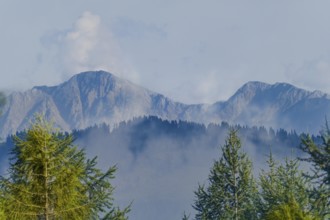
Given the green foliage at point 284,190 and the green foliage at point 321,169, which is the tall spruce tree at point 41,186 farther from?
the green foliage at point 284,190

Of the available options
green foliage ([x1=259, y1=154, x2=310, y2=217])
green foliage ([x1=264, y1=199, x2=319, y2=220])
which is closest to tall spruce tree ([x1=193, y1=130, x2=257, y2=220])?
green foliage ([x1=259, y1=154, x2=310, y2=217])

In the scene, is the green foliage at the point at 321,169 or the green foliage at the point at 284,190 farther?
the green foliage at the point at 284,190

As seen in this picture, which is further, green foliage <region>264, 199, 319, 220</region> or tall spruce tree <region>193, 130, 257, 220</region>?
tall spruce tree <region>193, 130, 257, 220</region>

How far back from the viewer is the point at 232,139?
3562 centimetres

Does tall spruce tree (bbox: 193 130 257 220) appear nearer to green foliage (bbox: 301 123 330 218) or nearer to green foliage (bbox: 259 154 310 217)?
green foliage (bbox: 259 154 310 217)

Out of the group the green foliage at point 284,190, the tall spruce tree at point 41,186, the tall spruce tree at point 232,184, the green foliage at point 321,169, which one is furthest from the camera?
the tall spruce tree at point 232,184

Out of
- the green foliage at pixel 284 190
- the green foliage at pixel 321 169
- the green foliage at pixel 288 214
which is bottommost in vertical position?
the green foliage at pixel 288 214

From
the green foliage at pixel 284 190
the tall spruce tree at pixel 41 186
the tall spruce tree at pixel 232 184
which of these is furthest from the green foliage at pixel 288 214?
the tall spruce tree at pixel 232 184

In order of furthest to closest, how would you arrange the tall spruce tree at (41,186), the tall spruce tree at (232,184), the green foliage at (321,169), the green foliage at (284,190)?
the tall spruce tree at (232,184) → the green foliage at (284,190) → the green foliage at (321,169) → the tall spruce tree at (41,186)

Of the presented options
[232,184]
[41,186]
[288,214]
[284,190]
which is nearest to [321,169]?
[284,190]

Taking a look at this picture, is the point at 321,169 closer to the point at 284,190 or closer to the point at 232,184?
the point at 284,190

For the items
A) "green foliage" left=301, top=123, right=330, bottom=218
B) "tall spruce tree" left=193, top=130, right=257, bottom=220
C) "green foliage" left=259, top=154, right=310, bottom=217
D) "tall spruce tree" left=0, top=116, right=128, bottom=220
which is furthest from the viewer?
"tall spruce tree" left=193, top=130, right=257, bottom=220

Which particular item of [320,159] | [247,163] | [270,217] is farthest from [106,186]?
[247,163]

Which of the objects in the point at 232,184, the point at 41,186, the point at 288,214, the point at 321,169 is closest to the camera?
the point at 288,214
